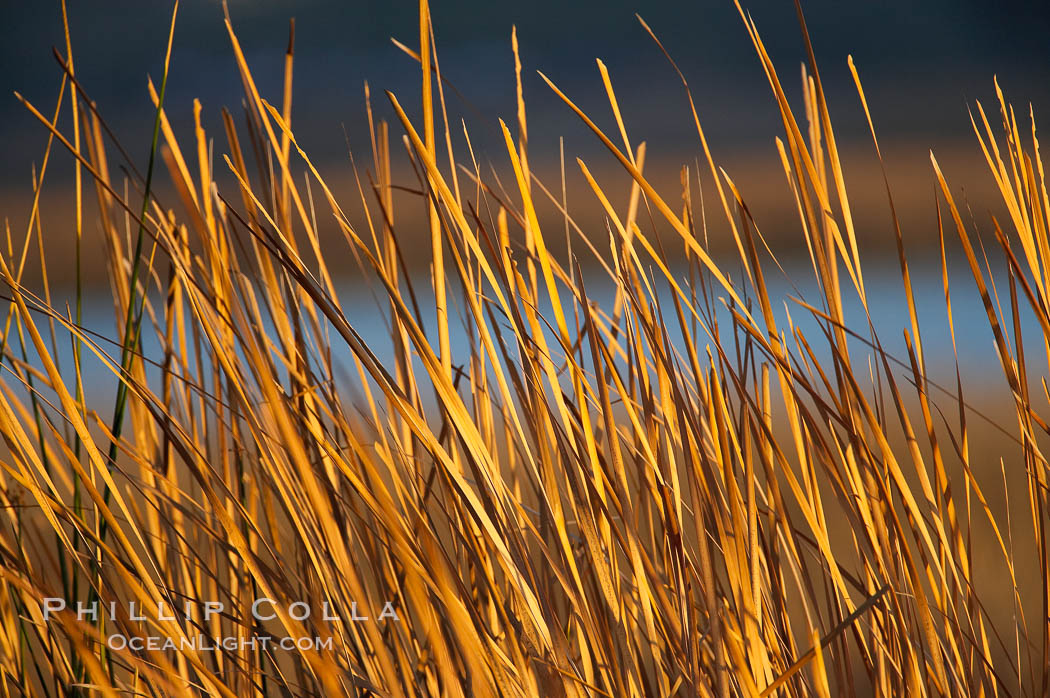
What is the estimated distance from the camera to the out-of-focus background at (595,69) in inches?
60.8

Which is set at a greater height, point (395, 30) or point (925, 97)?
point (395, 30)

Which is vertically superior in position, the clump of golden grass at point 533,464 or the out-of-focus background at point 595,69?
the out-of-focus background at point 595,69

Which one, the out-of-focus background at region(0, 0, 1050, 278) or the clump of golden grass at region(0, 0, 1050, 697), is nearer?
the clump of golden grass at region(0, 0, 1050, 697)

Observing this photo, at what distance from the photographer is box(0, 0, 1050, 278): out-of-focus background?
→ 1544 millimetres

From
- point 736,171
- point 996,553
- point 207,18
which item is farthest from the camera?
point 736,171

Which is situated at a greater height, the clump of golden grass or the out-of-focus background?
the out-of-focus background

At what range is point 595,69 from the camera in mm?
1541

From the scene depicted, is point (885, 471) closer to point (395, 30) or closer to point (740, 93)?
point (395, 30)

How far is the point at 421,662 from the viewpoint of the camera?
0.32 meters

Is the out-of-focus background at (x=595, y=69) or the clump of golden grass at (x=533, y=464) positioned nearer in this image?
the clump of golden grass at (x=533, y=464)

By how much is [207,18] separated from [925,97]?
1.78 meters

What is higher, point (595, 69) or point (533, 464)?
point (595, 69)

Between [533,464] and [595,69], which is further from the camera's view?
[595,69]

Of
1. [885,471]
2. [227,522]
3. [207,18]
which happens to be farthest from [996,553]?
[207,18]
